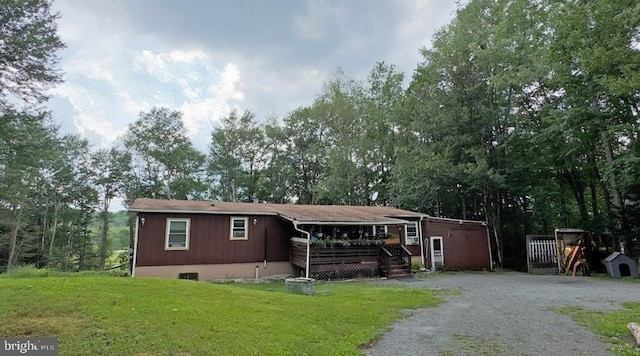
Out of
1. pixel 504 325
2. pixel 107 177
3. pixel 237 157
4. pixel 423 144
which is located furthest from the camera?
pixel 237 157

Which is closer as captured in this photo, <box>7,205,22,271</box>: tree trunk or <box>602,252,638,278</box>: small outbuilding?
<box>602,252,638,278</box>: small outbuilding

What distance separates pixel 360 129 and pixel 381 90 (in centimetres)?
369

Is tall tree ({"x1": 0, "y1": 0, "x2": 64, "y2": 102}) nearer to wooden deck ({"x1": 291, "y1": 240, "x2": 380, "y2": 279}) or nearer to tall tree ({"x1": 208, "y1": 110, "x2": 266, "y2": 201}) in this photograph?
wooden deck ({"x1": 291, "y1": 240, "x2": 380, "y2": 279})

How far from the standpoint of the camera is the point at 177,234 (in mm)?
12492

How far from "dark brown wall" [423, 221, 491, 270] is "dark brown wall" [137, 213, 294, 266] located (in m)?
7.51

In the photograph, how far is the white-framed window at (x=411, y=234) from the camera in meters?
16.6

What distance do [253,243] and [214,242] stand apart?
1555 mm

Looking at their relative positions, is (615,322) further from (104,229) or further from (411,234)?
(104,229)

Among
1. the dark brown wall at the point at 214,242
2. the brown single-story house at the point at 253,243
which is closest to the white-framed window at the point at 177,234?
the brown single-story house at the point at 253,243

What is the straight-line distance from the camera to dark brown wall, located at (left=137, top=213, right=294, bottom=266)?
12.0m

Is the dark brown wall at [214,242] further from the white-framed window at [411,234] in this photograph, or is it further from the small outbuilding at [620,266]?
the small outbuilding at [620,266]

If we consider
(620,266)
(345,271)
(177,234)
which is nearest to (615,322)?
(345,271)

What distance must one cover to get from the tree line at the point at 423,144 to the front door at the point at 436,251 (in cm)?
377

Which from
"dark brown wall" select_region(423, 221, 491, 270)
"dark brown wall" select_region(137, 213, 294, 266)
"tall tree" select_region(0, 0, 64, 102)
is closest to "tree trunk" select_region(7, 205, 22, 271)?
"tall tree" select_region(0, 0, 64, 102)
